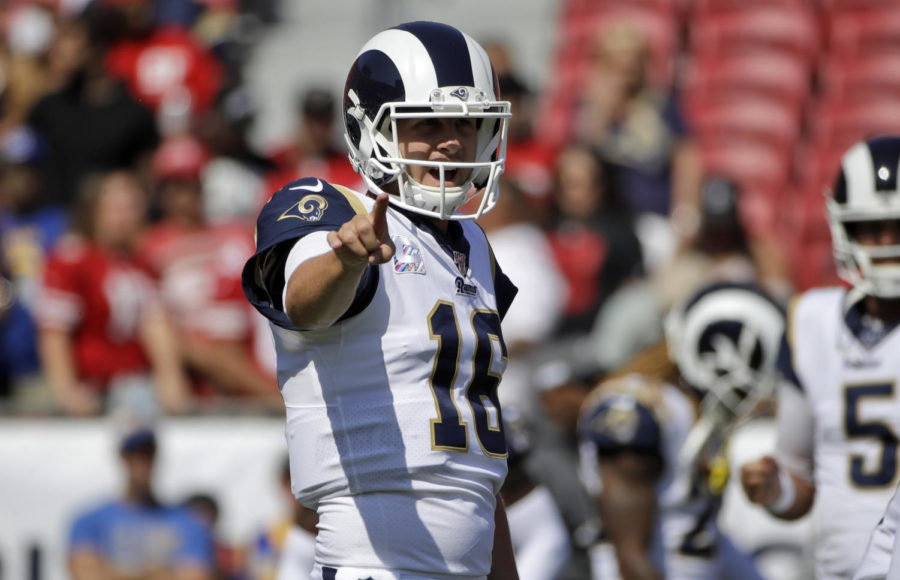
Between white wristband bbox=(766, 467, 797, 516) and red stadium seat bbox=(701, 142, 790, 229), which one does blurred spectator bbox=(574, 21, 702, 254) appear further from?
white wristband bbox=(766, 467, 797, 516)

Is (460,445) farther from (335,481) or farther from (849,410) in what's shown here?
(849,410)

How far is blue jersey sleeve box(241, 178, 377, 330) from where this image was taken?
2994 mm

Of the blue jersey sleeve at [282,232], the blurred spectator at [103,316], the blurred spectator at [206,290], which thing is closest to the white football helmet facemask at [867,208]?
the blue jersey sleeve at [282,232]

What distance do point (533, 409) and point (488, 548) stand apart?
365cm

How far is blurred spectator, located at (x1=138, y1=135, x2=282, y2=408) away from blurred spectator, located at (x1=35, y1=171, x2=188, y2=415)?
0.46ft

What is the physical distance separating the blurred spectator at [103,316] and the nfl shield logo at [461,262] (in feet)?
14.3

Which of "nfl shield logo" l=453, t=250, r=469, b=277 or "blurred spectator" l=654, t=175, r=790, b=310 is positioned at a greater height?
"nfl shield logo" l=453, t=250, r=469, b=277

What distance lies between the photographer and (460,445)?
3154 millimetres

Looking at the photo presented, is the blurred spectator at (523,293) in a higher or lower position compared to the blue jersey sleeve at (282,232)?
lower

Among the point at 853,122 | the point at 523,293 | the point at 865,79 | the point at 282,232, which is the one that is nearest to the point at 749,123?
the point at 853,122

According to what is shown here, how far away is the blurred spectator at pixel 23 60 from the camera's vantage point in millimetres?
10164

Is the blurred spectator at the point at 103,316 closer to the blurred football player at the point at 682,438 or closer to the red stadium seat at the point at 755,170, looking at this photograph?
the blurred football player at the point at 682,438

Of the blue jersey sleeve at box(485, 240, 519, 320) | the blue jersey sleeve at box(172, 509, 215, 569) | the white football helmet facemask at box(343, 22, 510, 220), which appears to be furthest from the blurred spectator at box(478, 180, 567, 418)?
the white football helmet facemask at box(343, 22, 510, 220)

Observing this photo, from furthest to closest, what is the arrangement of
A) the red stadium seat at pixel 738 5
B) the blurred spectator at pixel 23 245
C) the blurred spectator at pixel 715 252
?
the red stadium seat at pixel 738 5 → the blurred spectator at pixel 23 245 → the blurred spectator at pixel 715 252
